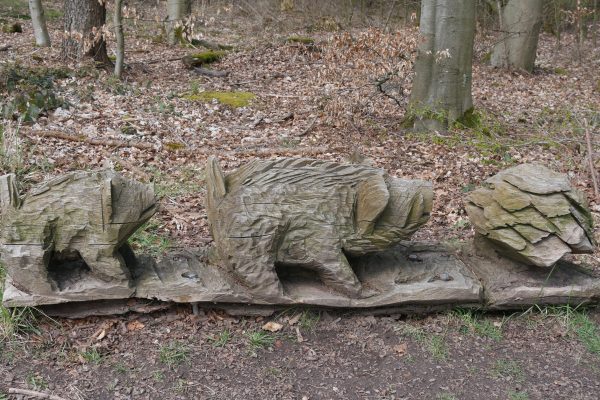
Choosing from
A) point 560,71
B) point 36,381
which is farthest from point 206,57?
point 36,381

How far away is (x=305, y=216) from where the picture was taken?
11.3ft

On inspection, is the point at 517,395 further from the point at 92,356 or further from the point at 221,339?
the point at 92,356

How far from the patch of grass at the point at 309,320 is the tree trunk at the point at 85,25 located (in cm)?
710

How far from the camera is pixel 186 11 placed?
43.2 ft

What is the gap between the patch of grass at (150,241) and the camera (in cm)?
449

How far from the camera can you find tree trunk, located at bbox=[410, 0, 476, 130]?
6.88 metres

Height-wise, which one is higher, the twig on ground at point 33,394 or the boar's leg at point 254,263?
the boar's leg at point 254,263

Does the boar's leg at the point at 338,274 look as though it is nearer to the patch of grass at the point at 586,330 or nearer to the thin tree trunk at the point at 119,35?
the patch of grass at the point at 586,330

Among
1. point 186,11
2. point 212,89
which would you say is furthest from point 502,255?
point 186,11

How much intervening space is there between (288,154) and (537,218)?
3451 millimetres

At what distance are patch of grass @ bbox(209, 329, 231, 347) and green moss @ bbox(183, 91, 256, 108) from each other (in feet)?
17.5

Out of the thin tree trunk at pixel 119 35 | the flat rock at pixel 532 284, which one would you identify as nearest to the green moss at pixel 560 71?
the thin tree trunk at pixel 119 35

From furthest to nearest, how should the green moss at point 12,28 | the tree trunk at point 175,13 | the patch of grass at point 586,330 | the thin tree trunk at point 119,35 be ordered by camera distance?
1. the tree trunk at point 175,13
2. the green moss at point 12,28
3. the thin tree trunk at point 119,35
4. the patch of grass at point 586,330

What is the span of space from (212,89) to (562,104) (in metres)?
6.21
